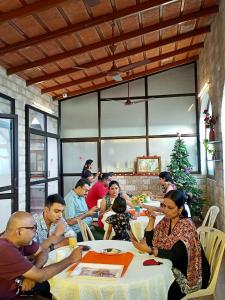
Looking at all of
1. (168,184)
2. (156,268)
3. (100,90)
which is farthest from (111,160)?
(156,268)

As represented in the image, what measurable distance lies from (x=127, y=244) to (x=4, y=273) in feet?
4.33

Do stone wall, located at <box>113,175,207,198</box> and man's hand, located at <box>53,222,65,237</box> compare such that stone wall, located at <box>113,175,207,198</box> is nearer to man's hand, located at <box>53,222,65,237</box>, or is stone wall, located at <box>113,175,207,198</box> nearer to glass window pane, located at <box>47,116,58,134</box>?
glass window pane, located at <box>47,116,58,134</box>

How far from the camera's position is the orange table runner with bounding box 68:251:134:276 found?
2.53m

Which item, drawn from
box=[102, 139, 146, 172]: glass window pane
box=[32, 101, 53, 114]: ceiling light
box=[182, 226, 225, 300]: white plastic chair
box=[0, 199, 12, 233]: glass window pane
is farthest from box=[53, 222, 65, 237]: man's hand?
box=[102, 139, 146, 172]: glass window pane

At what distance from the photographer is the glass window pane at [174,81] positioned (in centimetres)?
905

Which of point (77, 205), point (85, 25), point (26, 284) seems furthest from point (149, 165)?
point (26, 284)

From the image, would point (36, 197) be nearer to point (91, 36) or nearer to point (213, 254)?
point (91, 36)

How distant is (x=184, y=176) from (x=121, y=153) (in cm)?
203

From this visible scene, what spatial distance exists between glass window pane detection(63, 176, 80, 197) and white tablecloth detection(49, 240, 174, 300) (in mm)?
7030

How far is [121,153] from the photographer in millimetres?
9195

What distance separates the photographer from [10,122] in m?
6.19

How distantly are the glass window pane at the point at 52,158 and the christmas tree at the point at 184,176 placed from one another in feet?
10.2

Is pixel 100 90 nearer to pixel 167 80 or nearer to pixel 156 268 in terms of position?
pixel 167 80

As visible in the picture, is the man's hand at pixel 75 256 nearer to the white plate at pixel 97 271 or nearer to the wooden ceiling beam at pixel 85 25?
the white plate at pixel 97 271
